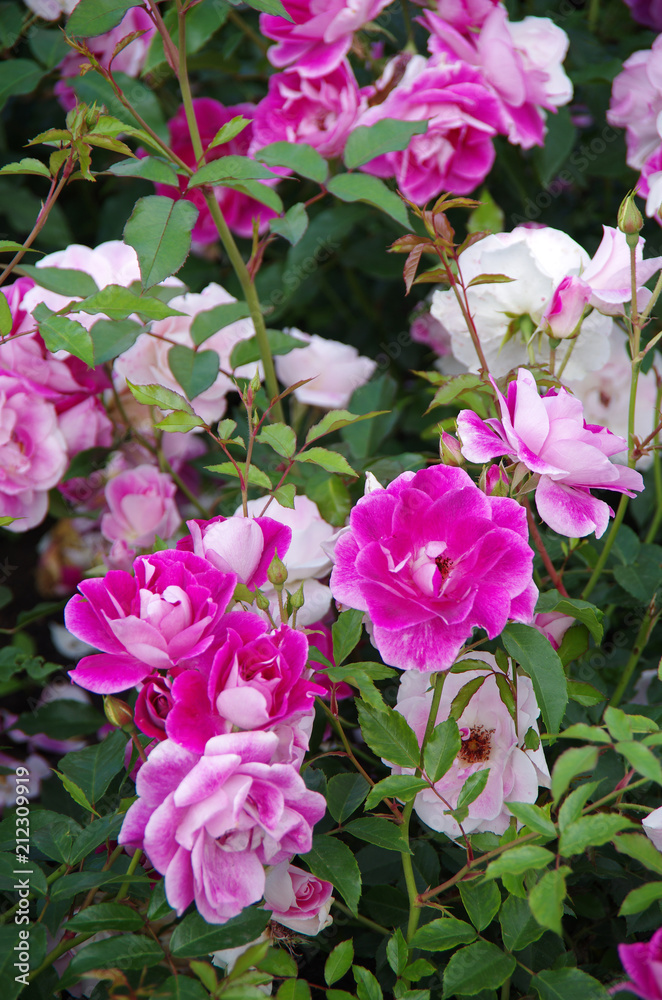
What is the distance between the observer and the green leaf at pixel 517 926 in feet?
1.86

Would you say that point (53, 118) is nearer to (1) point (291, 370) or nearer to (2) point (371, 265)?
(2) point (371, 265)

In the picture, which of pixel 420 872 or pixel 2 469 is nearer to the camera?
pixel 420 872

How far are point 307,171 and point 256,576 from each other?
0.40 meters

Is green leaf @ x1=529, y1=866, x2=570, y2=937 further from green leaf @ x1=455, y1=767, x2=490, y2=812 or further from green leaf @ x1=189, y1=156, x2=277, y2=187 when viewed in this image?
green leaf @ x1=189, y1=156, x2=277, y2=187

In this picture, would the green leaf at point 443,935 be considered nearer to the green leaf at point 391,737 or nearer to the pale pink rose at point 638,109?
the green leaf at point 391,737

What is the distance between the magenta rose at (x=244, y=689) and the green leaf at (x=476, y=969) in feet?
0.67

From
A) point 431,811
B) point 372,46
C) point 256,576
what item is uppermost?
point 372,46

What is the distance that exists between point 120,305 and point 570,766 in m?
0.52

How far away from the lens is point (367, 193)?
773 millimetres

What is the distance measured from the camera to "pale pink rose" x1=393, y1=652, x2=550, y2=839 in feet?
2.02

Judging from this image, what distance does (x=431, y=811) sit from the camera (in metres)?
0.63

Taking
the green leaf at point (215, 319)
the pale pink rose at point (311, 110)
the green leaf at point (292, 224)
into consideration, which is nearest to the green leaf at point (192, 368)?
the green leaf at point (215, 319)

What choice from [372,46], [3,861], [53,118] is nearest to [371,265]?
[372,46]

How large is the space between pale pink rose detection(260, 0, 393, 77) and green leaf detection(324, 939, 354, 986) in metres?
0.93
